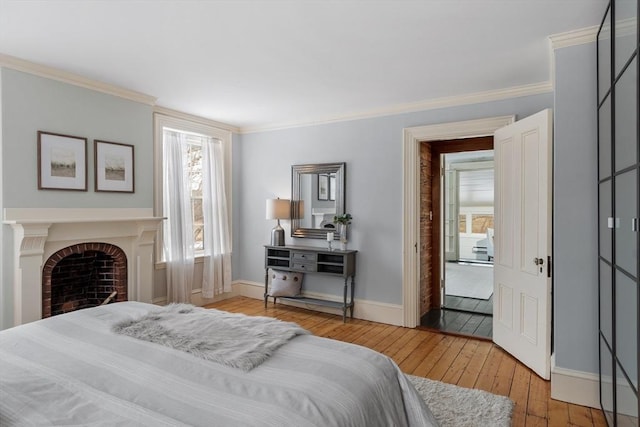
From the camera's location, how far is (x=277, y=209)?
483cm

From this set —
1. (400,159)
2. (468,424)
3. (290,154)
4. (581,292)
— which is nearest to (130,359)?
(468,424)

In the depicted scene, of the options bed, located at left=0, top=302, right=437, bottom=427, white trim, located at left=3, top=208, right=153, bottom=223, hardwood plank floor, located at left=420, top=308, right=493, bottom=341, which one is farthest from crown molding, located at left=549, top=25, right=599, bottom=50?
white trim, located at left=3, top=208, right=153, bottom=223

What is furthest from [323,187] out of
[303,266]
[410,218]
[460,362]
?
[460,362]

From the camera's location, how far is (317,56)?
9.67 feet

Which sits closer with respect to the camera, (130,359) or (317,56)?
(130,359)

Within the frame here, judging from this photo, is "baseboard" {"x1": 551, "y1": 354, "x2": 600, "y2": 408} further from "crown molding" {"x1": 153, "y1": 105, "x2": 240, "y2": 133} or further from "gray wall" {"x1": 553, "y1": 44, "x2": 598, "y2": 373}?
"crown molding" {"x1": 153, "y1": 105, "x2": 240, "y2": 133}

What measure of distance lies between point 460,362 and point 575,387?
876 mm

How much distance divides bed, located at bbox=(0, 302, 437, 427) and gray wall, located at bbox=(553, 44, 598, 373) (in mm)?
1619

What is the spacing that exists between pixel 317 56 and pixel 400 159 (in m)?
1.76

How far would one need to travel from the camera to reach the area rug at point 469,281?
5.84m

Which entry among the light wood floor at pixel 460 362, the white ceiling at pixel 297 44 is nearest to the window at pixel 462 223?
the light wood floor at pixel 460 362

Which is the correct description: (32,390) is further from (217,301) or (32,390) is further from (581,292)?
(217,301)

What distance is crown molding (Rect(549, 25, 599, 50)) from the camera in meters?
2.51

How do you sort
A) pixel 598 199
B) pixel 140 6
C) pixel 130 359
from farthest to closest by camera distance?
pixel 598 199, pixel 140 6, pixel 130 359
